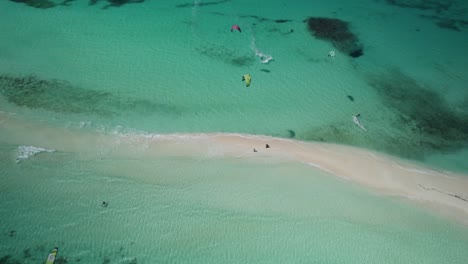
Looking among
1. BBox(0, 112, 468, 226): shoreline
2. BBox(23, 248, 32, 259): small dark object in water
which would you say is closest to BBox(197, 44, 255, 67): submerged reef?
BBox(0, 112, 468, 226): shoreline

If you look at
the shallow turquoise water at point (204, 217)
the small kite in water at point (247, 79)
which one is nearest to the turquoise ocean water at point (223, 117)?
the shallow turquoise water at point (204, 217)

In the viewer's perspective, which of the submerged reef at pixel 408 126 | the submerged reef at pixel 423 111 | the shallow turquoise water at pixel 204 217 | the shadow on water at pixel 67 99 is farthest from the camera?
the submerged reef at pixel 423 111

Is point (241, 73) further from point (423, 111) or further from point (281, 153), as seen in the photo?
point (423, 111)

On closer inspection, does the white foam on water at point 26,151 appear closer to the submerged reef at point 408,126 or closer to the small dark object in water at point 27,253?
the small dark object in water at point 27,253

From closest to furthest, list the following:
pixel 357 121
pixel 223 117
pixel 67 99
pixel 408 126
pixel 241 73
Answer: pixel 67 99
pixel 223 117
pixel 357 121
pixel 408 126
pixel 241 73

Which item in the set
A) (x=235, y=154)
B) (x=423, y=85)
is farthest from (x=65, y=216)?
(x=423, y=85)

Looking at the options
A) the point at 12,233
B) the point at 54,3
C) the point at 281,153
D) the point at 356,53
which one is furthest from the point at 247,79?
the point at 54,3

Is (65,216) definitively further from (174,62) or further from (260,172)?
(174,62)
